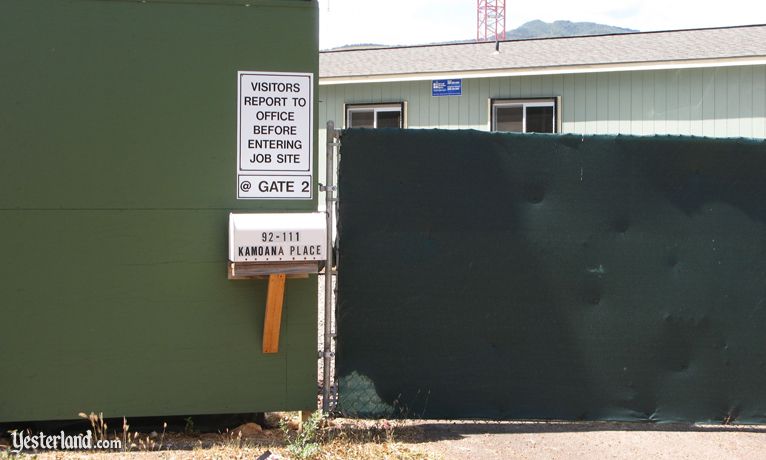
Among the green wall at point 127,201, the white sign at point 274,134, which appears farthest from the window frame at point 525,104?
the green wall at point 127,201

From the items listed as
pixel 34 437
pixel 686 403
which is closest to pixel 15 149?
pixel 34 437

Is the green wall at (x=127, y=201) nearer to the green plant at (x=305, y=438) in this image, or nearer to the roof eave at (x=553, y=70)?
the green plant at (x=305, y=438)

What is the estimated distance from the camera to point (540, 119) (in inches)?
500

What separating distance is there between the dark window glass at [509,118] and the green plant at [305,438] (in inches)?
349

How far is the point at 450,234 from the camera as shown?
15.7 feet

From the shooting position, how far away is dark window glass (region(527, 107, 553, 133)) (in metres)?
12.6

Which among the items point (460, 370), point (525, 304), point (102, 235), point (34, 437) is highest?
point (102, 235)

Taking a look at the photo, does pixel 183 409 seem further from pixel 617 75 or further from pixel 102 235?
pixel 617 75

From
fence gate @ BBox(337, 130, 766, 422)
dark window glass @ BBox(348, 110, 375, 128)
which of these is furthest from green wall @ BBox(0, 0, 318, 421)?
dark window glass @ BBox(348, 110, 375, 128)

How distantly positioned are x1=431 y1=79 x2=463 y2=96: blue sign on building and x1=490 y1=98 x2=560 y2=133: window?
595mm

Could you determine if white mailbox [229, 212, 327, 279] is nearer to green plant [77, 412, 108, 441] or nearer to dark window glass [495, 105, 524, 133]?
green plant [77, 412, 108, 441]

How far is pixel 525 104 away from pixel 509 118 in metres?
0.35

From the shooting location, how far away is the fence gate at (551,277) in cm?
476

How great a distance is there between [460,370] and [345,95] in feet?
30.5
